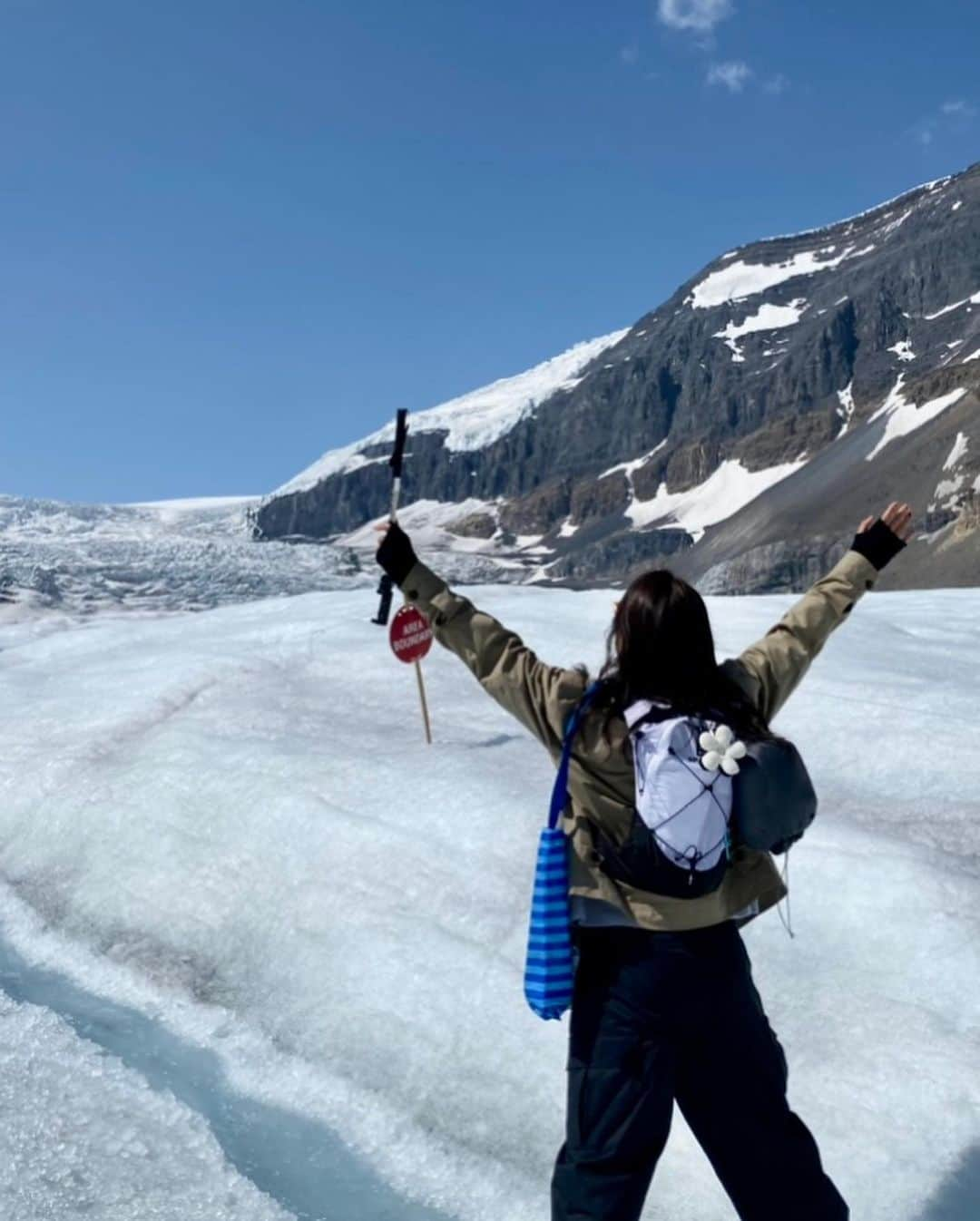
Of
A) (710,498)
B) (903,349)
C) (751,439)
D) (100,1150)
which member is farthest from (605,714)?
(903,349)

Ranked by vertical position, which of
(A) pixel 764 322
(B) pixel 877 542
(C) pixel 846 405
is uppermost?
(A) pixel 764 322

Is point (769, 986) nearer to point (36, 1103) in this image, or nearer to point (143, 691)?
point (36, 1103)

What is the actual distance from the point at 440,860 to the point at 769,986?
5.54 ft

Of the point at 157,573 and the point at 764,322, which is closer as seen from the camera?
the point at 157,573

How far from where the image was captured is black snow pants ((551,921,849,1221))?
252 cm

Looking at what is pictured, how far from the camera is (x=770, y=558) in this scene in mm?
96188

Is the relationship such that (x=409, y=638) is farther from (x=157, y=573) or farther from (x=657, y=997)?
(x=157, y=573)

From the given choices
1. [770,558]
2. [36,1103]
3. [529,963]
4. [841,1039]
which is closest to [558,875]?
[529,963]

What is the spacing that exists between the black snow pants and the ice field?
1125 millimetres

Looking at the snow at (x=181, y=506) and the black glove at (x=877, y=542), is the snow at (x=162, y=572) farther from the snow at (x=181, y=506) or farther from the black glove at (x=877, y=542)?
the snow at (x=181, y=506)

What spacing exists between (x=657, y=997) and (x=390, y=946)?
261cm

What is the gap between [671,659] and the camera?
8.64 feet

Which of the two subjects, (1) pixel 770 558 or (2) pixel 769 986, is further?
(1) pixel 770 558

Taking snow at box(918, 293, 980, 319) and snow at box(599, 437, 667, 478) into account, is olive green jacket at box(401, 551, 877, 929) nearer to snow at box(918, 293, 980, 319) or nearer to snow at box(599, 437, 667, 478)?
snow at box(918, 293, 980, 319)
